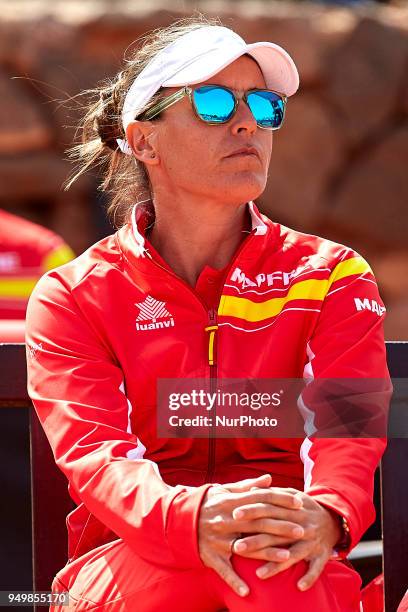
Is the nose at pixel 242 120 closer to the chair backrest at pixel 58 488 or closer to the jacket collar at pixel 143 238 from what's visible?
the jacket collar at pixel 143 238

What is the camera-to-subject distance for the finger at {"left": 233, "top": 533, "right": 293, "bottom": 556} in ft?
5.56

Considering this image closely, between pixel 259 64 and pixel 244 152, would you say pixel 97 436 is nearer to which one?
pixel 244 152

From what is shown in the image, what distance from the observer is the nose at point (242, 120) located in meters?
2.12

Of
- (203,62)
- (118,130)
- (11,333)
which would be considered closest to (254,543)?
(203,62)

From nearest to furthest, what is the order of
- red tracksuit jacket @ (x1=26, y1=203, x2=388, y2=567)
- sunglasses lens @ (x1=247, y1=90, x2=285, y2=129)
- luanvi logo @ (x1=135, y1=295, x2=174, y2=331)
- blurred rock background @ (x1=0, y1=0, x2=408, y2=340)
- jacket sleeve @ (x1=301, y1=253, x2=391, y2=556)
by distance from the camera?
jacket sleeve @ (x1=301, y1=253, x2=391, y2=556)
red tracksuit jacket @ (x1=26, y1=203, x2=388, y2=567)
luanvi logo @ (x1=135, y1=295, x2=174, y2=331)
sunglasses lens @ (x1=247, y1=90, x2=285, y2=129)
blurred rock background @ (x1=0, y1=0, x2=408, y2=340)

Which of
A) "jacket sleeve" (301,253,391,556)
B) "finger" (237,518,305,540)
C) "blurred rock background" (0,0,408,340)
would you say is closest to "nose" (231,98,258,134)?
"jacket sleeve" (301,253,391,556)

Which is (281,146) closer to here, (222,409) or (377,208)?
(377,208)

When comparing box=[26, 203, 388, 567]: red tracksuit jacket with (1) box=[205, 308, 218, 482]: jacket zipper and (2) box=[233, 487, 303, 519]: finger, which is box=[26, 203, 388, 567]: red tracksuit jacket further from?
(2) box=[233, 487, 303, 519]: finger

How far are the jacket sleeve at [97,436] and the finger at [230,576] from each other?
3 centimetres

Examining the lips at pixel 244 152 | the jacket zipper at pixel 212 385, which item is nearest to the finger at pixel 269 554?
the jacket zipper at pixel 212 385

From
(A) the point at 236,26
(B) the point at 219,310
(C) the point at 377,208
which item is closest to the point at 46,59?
(A) the point at 236,26

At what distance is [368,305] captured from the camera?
2.05m

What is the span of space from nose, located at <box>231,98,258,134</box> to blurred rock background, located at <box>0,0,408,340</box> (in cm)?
409

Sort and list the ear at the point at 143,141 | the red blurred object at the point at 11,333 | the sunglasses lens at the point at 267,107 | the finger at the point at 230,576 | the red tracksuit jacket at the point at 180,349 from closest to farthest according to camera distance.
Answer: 1. the finger at the point at 230,576
2. the red tracksuit jacket at the point at 180,349
3. the sunglasses lens at the point at 267,107
4. the ear at the point at 143,141
5. the red blurred object at the point at 11,333
